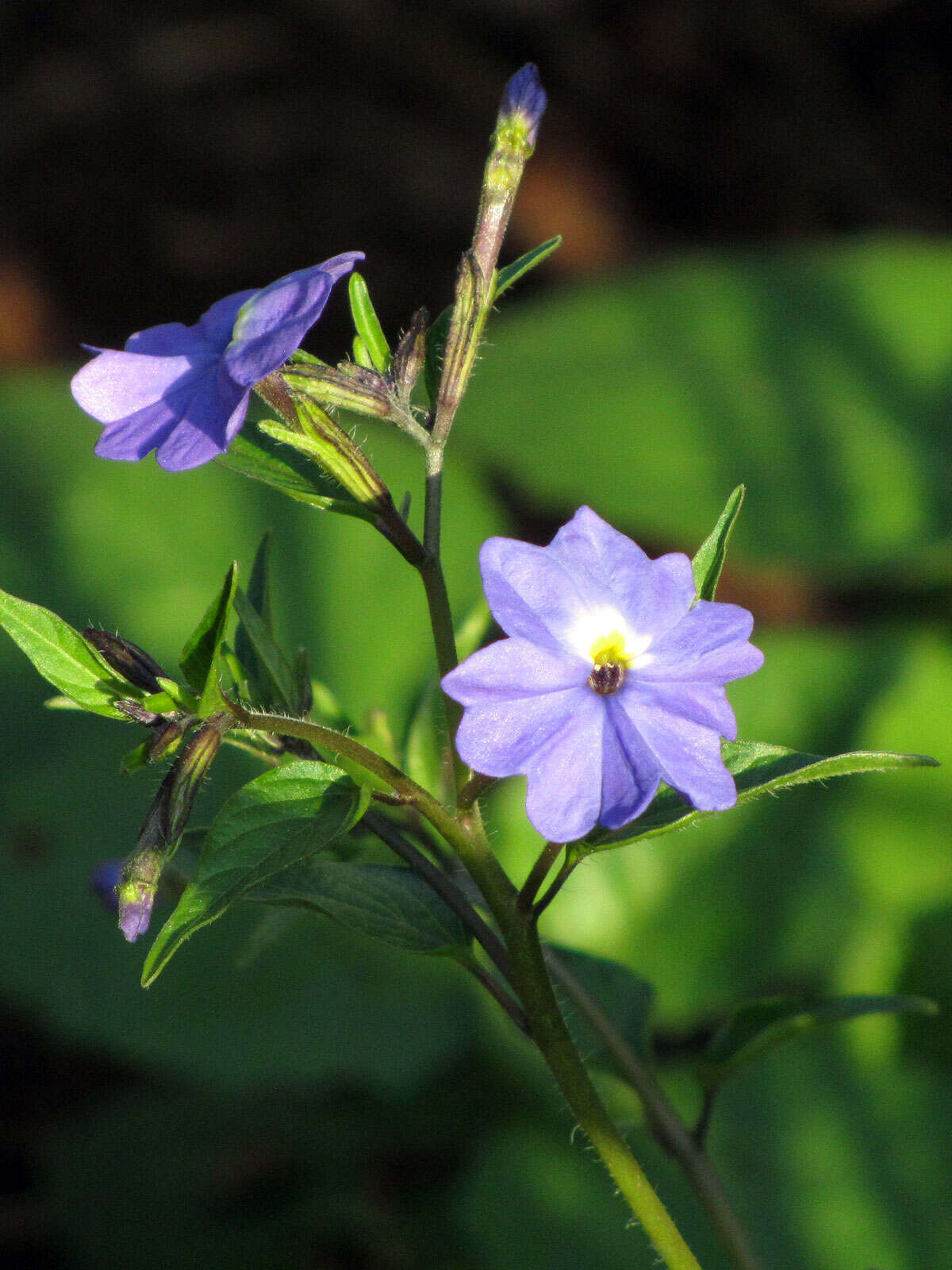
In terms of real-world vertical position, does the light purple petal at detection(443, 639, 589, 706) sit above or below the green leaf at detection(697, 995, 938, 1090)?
above

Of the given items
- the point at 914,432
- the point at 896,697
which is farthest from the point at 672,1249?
the point at 914,432

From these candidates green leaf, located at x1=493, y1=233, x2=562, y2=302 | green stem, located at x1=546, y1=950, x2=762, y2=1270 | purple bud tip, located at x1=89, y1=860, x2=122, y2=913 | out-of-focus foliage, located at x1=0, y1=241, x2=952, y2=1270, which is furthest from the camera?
out-of-focus foliage, located at x1=0, y1=241, x2=952, y2=1270

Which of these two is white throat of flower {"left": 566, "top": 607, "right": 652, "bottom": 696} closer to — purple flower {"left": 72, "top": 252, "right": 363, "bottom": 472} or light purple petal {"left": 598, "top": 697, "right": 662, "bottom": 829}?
light purple petal {"left": 598, "top": 697, "right": 662, "bottom": 829}

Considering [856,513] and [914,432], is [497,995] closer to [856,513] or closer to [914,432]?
[856,513]

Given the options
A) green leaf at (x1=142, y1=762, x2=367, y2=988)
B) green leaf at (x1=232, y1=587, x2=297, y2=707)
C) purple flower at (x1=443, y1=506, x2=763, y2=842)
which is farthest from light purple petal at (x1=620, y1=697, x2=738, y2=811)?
green leaf at (x1=232, y1=587, x2=297, y2=707)

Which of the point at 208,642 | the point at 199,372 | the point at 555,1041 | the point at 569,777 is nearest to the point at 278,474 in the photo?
the point at 199,372

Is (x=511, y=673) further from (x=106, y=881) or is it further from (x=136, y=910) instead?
(x=106, y=881)

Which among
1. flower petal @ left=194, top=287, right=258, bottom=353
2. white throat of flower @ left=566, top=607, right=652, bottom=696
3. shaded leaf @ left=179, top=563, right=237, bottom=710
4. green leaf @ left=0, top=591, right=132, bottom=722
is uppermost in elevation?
flower petal @ left=194, top=287, right=258, bottom=353

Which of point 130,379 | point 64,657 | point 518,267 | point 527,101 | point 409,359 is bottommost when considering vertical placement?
point 64,657
